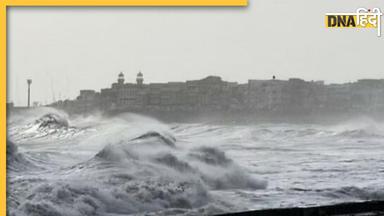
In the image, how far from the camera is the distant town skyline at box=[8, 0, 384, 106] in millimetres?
3881

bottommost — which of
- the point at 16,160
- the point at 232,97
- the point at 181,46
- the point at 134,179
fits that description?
the point at 134,179

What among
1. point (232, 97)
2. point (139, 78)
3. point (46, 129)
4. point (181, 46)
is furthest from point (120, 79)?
point (232, 97)

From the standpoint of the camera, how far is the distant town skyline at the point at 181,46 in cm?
388

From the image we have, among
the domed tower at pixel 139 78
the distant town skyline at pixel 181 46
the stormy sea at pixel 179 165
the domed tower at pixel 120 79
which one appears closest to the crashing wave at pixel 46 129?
the stormy sea at pixel 179 165

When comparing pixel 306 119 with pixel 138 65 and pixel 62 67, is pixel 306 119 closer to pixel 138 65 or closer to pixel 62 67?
pixel 138 65

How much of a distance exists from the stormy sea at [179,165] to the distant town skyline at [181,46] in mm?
300

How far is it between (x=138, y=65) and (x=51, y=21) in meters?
0.69

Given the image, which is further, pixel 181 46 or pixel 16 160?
pixel 181 46

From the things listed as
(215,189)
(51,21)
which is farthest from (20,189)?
(215,189)

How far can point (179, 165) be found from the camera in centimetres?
433

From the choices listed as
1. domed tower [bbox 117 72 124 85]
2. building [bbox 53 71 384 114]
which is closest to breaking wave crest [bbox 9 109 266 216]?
building [bbox 53 71 384 114]

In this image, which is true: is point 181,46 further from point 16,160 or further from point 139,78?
point 16,160

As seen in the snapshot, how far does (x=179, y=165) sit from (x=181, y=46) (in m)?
0.83

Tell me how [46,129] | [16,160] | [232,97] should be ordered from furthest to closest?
[232,97]
[46,129]
[16,160]
